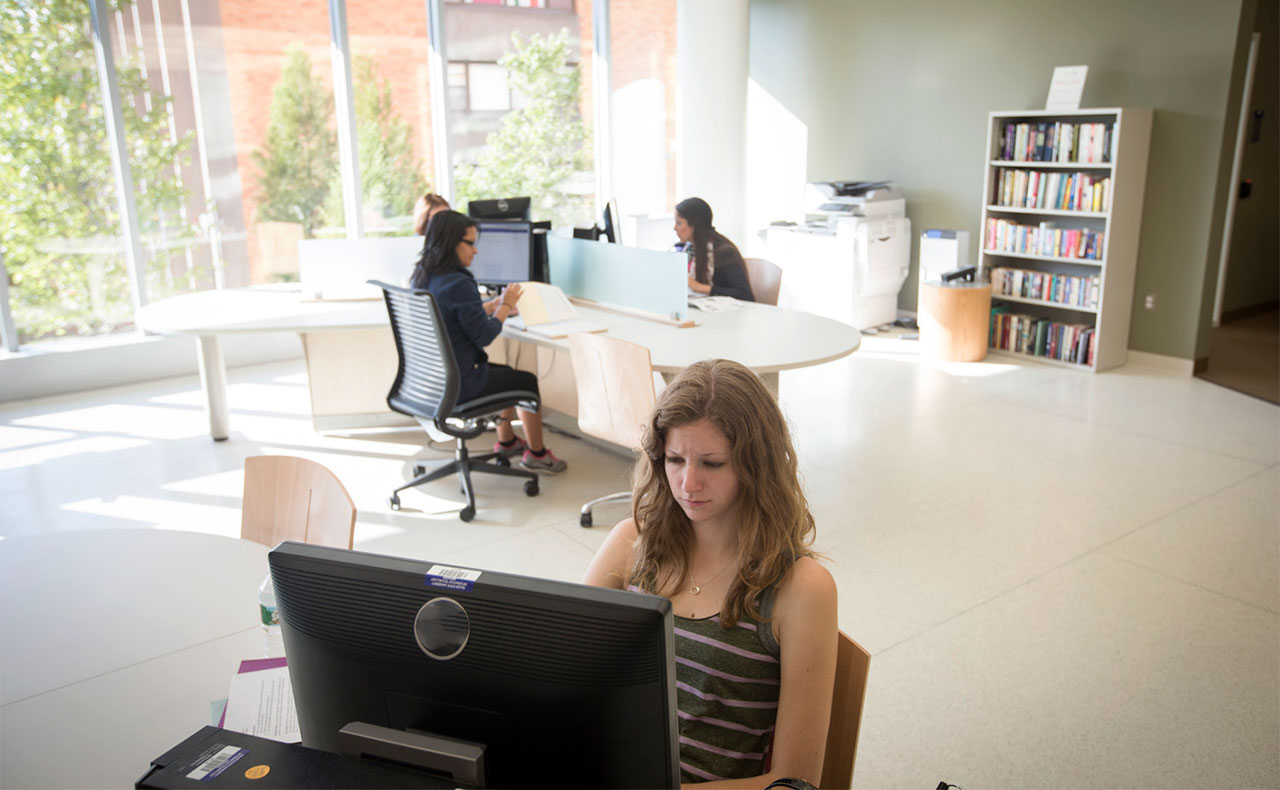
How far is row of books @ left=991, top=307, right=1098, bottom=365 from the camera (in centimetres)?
642

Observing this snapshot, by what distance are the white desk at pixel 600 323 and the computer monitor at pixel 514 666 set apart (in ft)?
9.03

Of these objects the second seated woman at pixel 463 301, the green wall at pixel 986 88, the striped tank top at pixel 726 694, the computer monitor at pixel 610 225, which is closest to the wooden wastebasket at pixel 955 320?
the green wall at pixel 986 88

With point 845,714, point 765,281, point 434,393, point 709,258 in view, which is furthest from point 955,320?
point 845,714

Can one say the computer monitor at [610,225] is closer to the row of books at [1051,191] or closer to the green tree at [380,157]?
the green tree at [380,157]

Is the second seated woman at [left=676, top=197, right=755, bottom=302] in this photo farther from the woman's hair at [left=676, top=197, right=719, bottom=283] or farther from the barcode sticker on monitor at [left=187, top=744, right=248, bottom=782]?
the barcode sticker on monitor at [left=187, top=744, right=248, bottom=782]

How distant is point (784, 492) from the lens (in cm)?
151

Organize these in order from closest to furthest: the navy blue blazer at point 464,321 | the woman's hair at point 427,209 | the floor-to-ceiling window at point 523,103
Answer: the navy blue blazer at point 464,321 → the woman's hair at point 427,209 → the floor-to-ceiling window at point 523,103

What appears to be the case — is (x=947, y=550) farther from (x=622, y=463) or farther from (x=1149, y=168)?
(x=1149, y=168)

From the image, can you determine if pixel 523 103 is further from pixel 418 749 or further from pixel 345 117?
pixel 418 749

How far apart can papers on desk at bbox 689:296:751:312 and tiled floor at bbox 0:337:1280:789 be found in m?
0.85

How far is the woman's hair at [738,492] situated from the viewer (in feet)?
4.84

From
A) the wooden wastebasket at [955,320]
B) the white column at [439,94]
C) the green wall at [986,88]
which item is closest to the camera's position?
the green wall at [986,88]

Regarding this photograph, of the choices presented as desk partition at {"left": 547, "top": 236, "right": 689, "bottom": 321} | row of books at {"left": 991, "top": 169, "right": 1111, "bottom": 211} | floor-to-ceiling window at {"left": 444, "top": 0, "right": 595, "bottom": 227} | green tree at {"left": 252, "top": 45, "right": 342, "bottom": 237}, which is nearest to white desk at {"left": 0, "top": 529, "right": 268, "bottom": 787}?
desk partition at {"left": 547, "top": 236, "right": 689, "bottom": 321}

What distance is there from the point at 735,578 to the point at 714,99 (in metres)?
7.19
